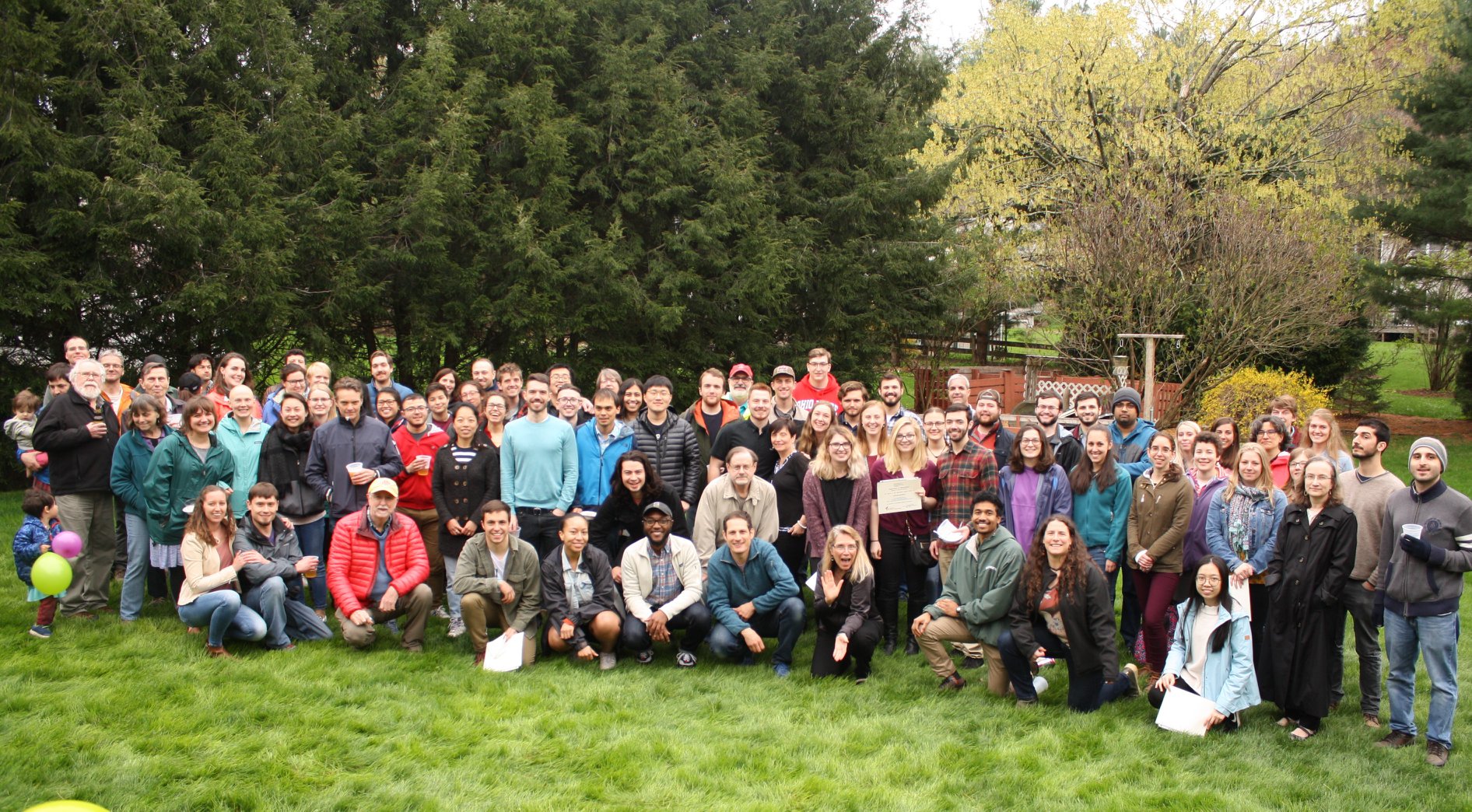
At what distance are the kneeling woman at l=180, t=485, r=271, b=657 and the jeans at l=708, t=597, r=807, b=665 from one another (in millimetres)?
2888

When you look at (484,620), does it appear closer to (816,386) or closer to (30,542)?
(30,542)

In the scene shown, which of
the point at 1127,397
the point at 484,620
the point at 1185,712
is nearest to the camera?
the point at 1185,712

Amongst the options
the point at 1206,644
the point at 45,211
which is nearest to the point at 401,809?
the point at 1206,644

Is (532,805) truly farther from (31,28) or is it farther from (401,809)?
(31,28)

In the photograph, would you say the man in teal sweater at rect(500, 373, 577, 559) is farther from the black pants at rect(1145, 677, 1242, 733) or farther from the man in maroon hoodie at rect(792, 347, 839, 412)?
the black pants at rect(1145, 677, 1242, 733)

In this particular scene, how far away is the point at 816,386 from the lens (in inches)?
337

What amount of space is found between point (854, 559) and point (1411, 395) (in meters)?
25.0

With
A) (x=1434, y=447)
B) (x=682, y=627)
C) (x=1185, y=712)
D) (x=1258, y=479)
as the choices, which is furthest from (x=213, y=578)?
(x=1434, y=447)

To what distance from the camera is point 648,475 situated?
6.91 metres

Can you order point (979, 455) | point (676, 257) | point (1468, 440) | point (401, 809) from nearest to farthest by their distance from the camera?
1. point (401, 809)
2. point (979, 455)
3. point (676, 257)
4. point (1468, 440)

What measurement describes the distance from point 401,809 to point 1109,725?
12.3 ft

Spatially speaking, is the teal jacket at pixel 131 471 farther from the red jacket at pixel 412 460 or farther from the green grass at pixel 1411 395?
the green grass at pixel 1411 395

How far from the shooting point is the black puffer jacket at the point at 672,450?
7344 mm

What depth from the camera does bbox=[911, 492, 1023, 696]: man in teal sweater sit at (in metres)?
6.02
